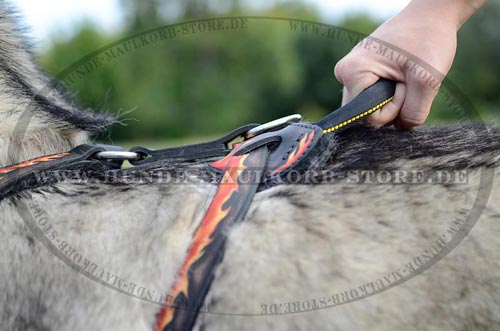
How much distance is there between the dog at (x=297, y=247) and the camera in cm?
158

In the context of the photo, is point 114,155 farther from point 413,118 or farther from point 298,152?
point 413,118

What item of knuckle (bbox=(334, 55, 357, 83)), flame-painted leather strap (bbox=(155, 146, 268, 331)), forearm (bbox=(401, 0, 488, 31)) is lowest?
flame-painted leather strap (bbox=(155, 146, 268, 331))

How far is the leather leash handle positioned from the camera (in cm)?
207

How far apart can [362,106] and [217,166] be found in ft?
2.15

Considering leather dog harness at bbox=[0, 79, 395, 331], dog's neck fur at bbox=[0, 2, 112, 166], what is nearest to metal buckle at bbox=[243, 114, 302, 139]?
leather dog harness at bbox=[0, 79, 395, 331]

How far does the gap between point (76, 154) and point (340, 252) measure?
107 cm

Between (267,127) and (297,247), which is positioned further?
(267,127)

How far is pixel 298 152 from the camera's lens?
6.07ft

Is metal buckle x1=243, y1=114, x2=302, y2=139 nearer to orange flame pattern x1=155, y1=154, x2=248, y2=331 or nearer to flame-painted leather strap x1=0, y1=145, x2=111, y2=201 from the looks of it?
orange flame pattern x1=155, y1=154, x2=248, y2=331

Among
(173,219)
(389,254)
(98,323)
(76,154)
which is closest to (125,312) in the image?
(98,323)

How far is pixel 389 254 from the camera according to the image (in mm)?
1616

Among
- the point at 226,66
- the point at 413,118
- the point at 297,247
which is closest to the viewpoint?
the point at 297,247

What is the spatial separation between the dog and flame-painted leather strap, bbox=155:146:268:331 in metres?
0.03

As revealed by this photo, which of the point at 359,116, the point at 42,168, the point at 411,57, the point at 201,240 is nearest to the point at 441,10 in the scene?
the point at 411,57
